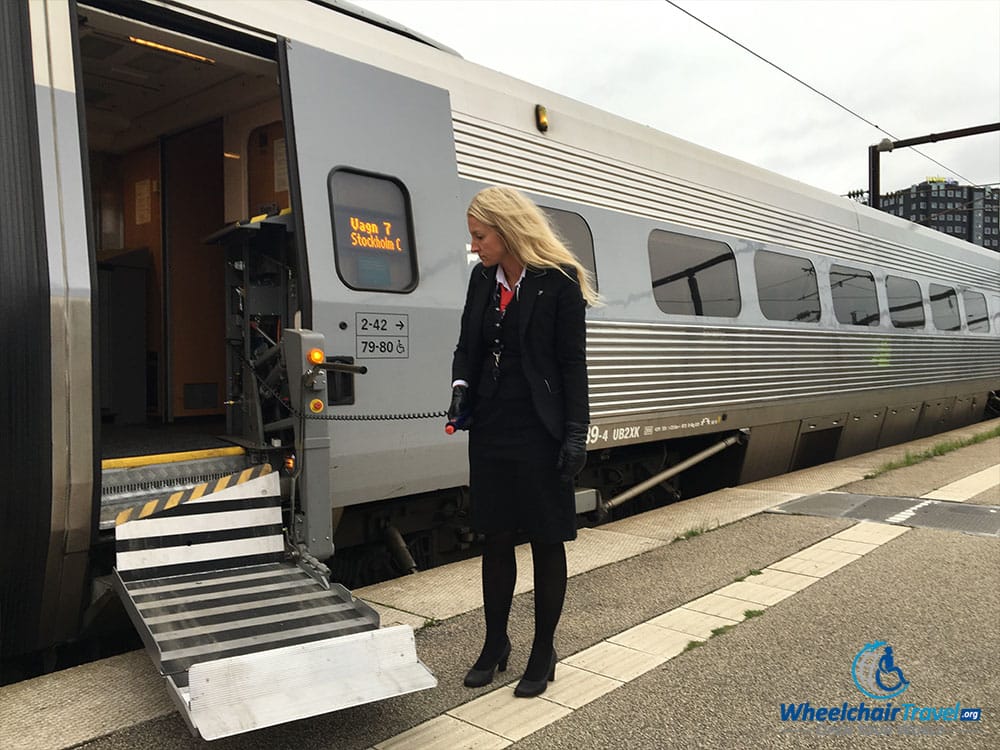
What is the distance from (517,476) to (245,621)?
1.16m

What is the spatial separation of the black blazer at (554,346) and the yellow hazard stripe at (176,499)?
1.69 metres

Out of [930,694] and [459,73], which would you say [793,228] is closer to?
[459,73]

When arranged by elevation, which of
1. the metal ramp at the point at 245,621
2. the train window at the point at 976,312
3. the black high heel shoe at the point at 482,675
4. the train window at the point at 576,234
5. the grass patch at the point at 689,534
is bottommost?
the grass patch at the point at 689,534

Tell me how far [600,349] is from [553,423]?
3.04 metres

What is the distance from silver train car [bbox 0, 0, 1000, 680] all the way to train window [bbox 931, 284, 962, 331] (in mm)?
5637

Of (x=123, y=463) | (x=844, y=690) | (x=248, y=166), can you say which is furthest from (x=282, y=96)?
(x=844, y=690)

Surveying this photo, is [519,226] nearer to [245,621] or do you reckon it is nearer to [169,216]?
[245,621]

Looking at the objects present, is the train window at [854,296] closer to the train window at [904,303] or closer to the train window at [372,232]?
the train window at [904,303]

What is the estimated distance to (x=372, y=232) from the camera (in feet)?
15.2

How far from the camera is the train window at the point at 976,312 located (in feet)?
47.4

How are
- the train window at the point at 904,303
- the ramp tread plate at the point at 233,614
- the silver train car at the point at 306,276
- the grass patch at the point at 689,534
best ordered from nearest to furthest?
the ramp tread plate at the point at 233,614 < the silver train car at the point at 306,276 < the grass patch at the point at 689,534 < the train window at the point at 904,303

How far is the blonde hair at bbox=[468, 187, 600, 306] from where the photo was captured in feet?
10.4

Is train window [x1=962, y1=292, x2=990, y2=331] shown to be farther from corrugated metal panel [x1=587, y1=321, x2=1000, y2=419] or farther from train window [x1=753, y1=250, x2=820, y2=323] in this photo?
train window [x1=753, y1=250, x2=820, y2=323]

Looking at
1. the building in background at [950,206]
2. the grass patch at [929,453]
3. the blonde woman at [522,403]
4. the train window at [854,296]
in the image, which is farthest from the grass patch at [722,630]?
the building in background at [950,206]
